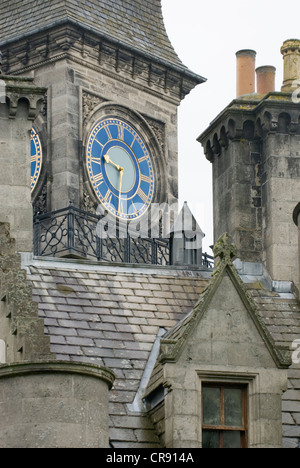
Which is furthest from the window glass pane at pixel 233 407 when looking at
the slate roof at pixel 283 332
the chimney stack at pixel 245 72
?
the chimney stack at pixel 245 72

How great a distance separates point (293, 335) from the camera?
136ft

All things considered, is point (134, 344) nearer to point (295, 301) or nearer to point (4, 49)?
point (295, 301)

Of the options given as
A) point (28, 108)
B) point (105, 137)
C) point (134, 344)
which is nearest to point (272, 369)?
point (134, 344)

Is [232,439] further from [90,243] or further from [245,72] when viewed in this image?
[245,72]

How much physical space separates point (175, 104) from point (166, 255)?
657 centimetres

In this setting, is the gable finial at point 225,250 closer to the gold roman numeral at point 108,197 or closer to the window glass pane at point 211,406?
the window glass pane at point 211,406

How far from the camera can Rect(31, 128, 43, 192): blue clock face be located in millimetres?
55250

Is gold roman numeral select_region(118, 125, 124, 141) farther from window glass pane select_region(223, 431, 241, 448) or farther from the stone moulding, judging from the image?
the stone moulding

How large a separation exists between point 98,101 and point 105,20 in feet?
6.87

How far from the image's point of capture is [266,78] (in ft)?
155

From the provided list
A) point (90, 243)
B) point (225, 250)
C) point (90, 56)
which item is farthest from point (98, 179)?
point (225, 250)

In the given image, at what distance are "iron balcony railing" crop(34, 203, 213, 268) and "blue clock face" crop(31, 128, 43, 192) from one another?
2.30 meters

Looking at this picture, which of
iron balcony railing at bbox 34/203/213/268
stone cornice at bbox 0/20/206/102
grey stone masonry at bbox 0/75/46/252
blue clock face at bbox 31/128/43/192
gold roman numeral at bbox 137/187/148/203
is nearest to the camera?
grey stone masonry at bbox 0/75/46/252

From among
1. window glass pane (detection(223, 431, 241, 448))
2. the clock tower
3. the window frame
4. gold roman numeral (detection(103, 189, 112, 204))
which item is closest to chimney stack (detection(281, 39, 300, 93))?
the clock tower
